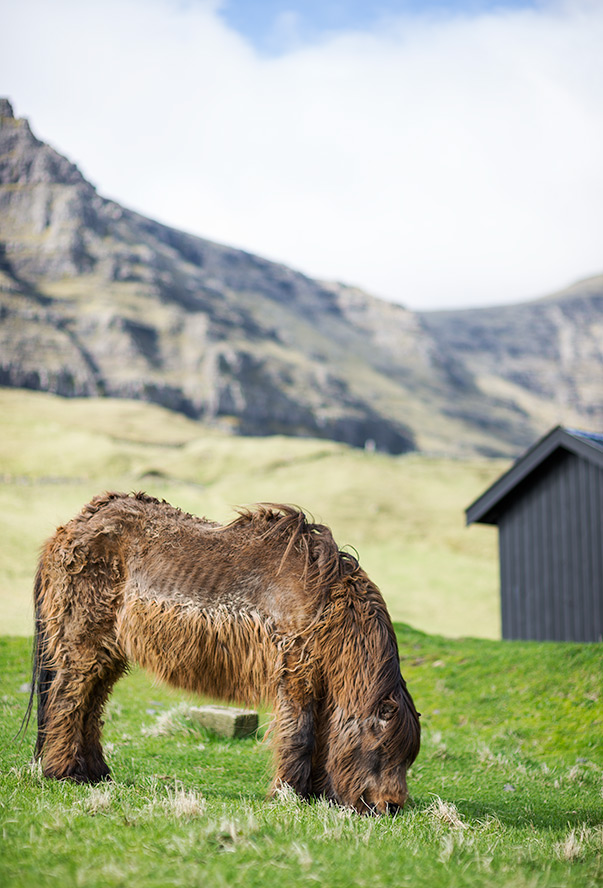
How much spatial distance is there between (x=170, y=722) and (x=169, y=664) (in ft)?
12.8

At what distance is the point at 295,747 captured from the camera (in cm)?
557

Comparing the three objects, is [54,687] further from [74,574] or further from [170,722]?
[170,722]

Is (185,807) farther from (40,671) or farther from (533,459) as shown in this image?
(533,459)

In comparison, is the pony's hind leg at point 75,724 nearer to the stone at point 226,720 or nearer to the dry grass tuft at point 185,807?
the dry grass tuft at point 185,807

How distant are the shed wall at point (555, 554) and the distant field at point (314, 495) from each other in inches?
419

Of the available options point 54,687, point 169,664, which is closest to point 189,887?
point 169,664

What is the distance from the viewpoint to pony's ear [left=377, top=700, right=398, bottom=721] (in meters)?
5.55

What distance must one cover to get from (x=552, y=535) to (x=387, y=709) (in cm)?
1471

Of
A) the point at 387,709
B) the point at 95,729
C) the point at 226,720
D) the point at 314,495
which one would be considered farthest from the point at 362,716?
the point at 314,495

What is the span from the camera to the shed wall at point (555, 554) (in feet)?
59.8

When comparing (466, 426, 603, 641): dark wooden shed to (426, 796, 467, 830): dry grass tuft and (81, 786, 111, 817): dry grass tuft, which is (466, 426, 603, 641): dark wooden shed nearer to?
(426, 796, 467, 830): dry grass tuft

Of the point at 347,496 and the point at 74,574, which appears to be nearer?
the point at 74,574

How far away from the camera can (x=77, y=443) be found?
178 ft

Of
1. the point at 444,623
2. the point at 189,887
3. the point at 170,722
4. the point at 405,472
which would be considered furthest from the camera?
the point at 405,472
